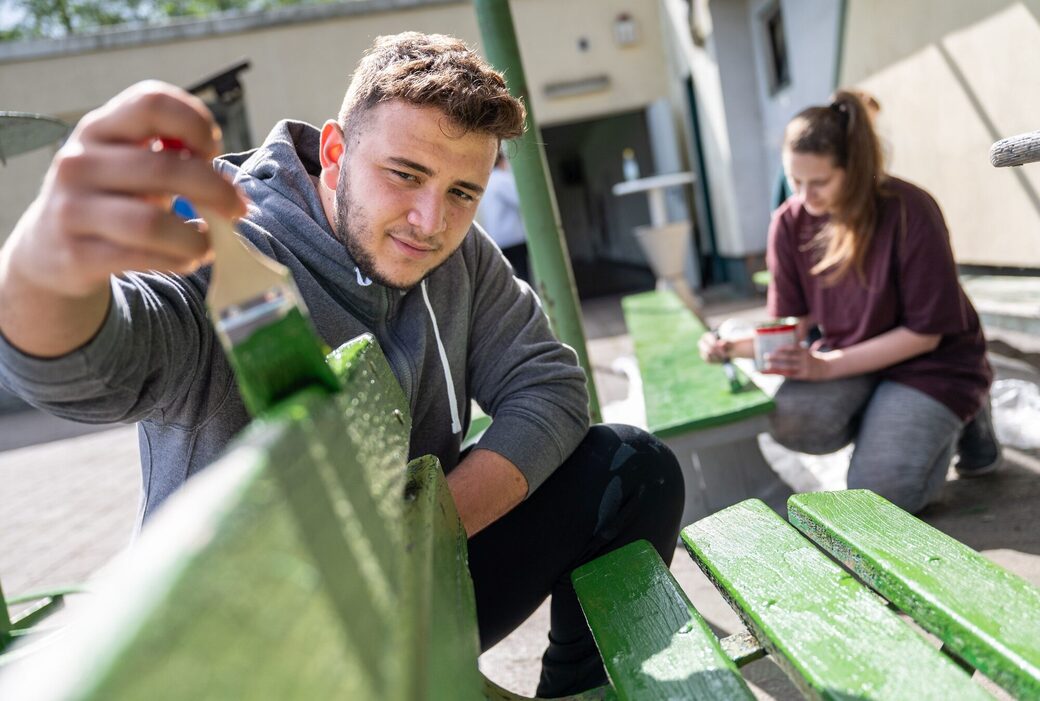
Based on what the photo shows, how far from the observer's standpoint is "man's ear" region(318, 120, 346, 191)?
168 cm

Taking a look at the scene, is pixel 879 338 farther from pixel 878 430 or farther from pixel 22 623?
pixel 22 623

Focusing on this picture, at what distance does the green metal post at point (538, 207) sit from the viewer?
8.16 ft

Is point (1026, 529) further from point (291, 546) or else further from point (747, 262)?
point (747, 262)

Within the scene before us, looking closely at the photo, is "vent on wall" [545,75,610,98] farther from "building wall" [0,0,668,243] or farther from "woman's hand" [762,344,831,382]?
"woman's hand" [762,344,831,382]

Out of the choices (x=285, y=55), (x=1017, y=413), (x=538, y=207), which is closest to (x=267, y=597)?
(x=538, y=207)

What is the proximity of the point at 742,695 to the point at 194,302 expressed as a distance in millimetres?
875

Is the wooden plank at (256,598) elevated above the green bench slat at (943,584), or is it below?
above

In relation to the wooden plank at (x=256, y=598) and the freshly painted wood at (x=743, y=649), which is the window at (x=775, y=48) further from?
the wooden plank at (x=256, y=598)

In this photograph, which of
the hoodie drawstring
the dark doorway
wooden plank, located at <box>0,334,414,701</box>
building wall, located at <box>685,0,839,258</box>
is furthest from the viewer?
the dark doorway

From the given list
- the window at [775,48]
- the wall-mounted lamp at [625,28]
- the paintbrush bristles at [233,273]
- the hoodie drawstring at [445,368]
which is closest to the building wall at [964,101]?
the window at [775,48]

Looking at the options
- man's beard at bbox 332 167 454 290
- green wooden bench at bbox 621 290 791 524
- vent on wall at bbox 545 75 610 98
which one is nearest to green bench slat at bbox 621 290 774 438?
green wooden bench at bbox 621 290 791 524

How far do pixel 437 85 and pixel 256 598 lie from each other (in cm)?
121

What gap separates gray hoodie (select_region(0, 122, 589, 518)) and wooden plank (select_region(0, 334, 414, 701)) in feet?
1.56

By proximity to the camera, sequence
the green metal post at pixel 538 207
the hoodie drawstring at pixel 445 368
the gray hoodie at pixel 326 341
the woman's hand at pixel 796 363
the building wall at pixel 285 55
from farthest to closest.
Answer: the building wall at pixel 285 55 → the woman's hand at pixel 796 363 → the green metal post at pixel 538 207 → the hoodie drawstring at pixel 445 368 → the gray hoodie at pixel 326 341
